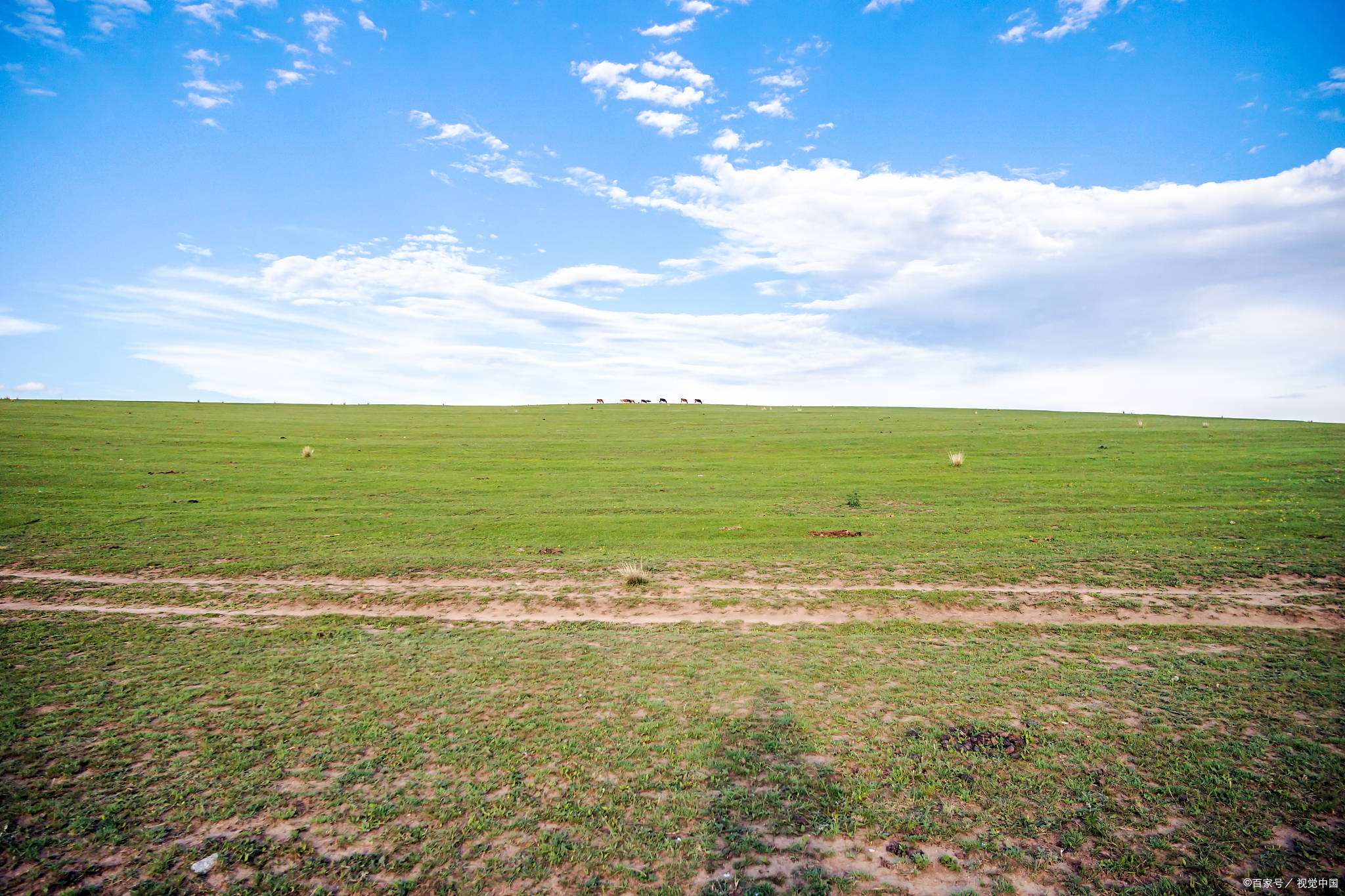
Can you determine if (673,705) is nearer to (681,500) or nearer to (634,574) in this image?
(634,574)

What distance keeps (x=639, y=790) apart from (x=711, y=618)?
6.21 meters

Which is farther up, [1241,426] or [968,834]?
[1241,426]

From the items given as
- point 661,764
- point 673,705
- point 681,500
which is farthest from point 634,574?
point 681,500

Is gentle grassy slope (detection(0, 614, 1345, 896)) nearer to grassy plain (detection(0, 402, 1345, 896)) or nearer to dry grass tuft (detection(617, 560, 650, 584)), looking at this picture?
grassy plain (detection(0, 402, 1345, 896))

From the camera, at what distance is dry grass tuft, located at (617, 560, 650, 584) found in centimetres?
1471

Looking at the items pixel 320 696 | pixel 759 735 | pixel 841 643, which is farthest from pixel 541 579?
pixel 759 735

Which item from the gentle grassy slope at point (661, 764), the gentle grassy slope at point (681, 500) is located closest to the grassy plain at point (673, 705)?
the gentle grassy slope at point (661, 764)

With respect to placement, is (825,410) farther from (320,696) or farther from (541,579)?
(320,696)

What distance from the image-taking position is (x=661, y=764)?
699cm

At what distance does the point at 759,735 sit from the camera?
24.9 feet

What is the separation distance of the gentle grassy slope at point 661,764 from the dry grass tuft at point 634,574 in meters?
4.00

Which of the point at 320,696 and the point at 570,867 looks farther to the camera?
the point at 320,696

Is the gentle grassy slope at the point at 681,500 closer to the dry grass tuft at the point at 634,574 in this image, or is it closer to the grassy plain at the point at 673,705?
the grassy plain at the point at 673,705

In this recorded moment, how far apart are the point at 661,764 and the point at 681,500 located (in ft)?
62.0
